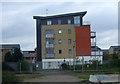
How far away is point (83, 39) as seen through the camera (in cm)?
5072

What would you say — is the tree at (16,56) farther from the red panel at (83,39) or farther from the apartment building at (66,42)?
the red panel at (83,39)

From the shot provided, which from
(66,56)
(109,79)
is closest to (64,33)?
(66,56)

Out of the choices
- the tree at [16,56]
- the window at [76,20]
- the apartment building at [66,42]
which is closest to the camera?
the tree at [16,56]

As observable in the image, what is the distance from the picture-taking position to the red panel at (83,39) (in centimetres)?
5053

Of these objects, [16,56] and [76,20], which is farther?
[76,20]

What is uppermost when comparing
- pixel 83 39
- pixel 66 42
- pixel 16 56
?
pixel 83 39

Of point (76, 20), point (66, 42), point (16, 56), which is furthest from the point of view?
A: point (76, 20)

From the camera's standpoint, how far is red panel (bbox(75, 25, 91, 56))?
166 ft

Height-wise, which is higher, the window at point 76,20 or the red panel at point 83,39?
the window at point 76,20

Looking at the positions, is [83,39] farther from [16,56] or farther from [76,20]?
[16,56]

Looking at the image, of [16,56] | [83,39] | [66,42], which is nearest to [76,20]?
[83,39]

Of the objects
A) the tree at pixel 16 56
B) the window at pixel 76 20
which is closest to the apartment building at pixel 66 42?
the window at pixel 76 20

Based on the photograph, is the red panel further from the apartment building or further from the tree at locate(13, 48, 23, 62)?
the tree at locate(13, 48, 23, 62)

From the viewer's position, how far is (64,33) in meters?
50.7
